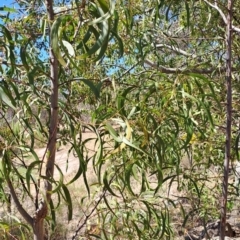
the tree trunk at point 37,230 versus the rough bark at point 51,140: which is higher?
the rough bark at point 51,140

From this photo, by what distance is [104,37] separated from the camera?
2.47ft

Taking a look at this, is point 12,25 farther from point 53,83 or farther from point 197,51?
point 197,51

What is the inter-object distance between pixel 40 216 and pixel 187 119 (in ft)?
1.57

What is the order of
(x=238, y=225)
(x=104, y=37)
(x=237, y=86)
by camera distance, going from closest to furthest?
(x=104, y=37), (x=237, y=86), (x=238, y=225)

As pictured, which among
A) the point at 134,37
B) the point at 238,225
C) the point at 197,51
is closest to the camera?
the point at 134,37

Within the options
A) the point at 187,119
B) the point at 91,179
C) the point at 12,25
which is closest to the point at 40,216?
the point at 187,119

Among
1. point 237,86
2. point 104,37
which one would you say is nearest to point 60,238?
point 237,86

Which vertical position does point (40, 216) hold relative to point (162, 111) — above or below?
below

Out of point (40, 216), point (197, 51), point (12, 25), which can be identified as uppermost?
point (197, 51)

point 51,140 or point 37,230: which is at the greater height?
point 51,140

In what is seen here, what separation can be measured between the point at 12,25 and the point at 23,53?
66 cm

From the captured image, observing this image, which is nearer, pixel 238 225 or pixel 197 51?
pixel 197 51

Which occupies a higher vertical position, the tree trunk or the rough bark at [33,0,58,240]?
the rough bark at [33,0,58,240]

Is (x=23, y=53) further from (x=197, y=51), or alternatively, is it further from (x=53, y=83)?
(x=197, y=51)
